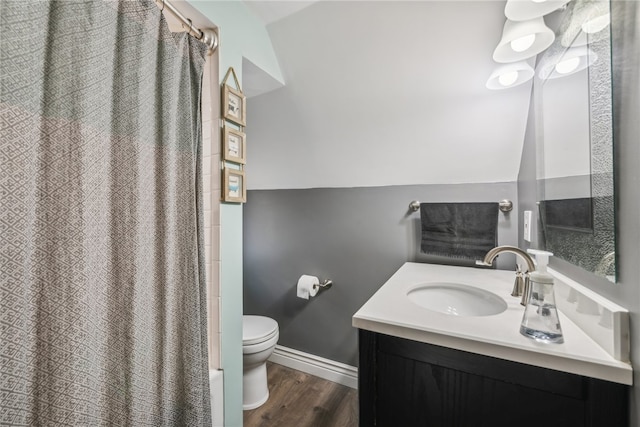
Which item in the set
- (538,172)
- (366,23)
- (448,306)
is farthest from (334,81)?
(448,306)

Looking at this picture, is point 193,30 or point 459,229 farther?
point 459,229

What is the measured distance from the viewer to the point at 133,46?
30.6 inches

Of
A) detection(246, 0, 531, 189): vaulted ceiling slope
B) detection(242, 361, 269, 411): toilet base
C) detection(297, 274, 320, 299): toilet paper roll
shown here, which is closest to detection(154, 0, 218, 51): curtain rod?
detection(246, 0, 531, 189): vaulted ceiling slope

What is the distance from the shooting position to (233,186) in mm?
1163

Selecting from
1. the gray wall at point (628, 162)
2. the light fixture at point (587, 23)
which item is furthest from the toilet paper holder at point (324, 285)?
the light fixture at point (587, 23)

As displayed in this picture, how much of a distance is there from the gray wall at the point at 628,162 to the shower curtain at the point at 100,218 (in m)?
1.16

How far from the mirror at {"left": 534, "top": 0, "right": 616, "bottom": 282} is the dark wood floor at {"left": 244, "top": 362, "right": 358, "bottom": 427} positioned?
1440mm

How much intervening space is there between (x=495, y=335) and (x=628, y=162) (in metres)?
0.50

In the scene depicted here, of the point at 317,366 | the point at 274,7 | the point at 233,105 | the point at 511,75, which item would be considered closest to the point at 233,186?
the point at 233,105

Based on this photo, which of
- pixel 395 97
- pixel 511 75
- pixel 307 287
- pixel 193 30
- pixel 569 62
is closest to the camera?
pixel 569 62

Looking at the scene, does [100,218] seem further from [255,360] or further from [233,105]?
[255,360]

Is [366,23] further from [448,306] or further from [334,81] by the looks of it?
[448,306]

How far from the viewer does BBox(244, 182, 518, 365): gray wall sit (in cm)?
166

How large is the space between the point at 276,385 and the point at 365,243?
1.19 metres
